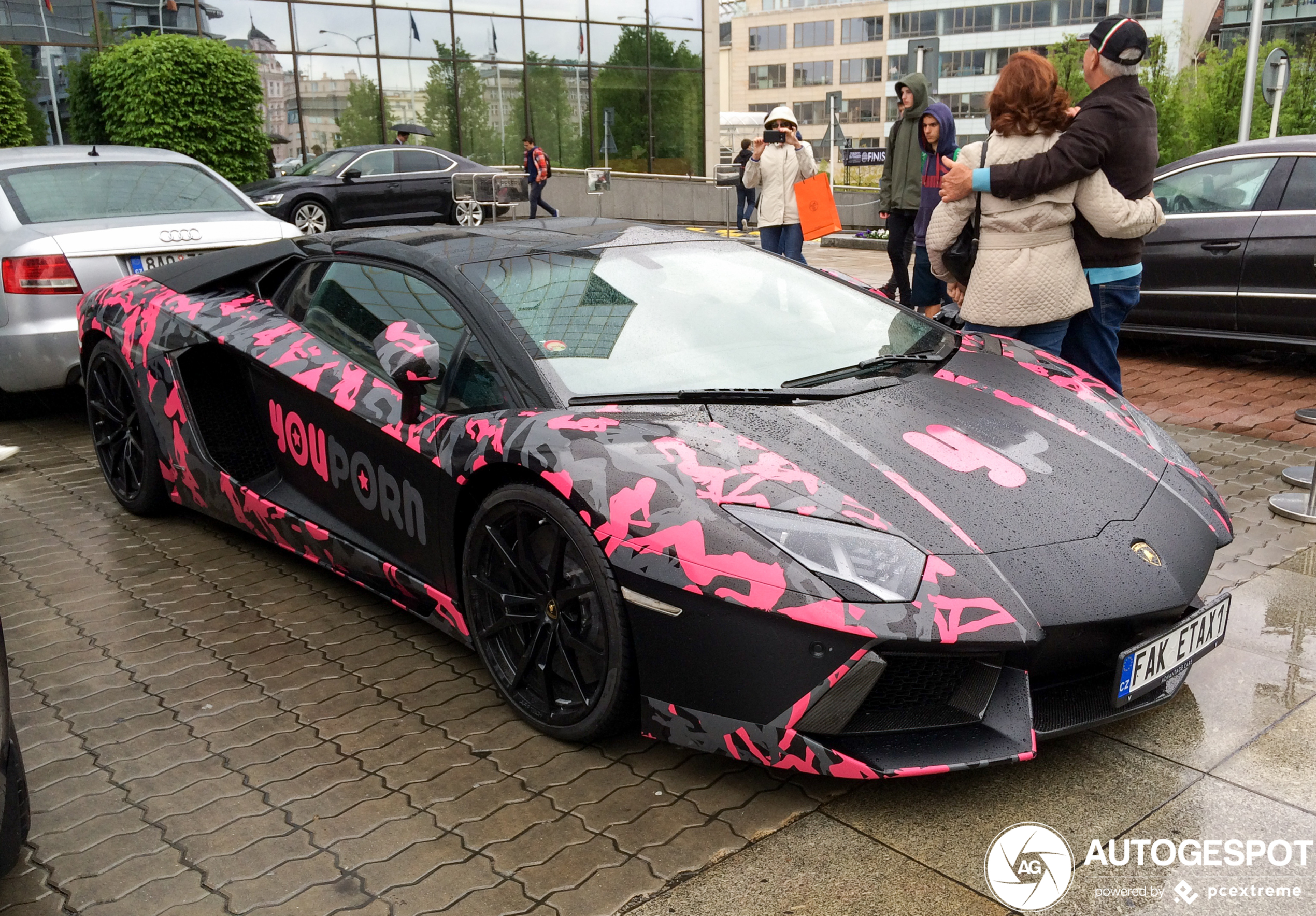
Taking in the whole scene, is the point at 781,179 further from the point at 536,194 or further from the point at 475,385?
the point at 536,194

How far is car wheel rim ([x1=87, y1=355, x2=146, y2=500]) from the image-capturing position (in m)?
4.66

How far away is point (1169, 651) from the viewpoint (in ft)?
8.80

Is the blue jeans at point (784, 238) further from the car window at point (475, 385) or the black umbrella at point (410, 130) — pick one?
the black umbrella at point (410, 130)

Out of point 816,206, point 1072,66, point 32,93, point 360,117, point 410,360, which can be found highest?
point 1072,66

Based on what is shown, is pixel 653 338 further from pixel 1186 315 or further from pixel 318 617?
pixel 1186 315

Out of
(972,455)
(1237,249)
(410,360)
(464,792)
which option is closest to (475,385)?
(410,360)

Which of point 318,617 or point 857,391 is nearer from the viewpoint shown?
point 857,391

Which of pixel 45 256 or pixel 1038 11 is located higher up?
pixel 1038 11

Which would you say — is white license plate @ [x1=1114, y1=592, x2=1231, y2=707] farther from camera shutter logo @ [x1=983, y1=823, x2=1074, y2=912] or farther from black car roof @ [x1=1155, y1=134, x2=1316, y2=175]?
black car roof @ [x1=1155, y1=134, x2=1316, y2=175]

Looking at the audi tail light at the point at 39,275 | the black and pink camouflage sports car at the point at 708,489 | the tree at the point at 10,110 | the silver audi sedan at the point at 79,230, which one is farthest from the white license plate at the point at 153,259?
the tree at the point at 10,110

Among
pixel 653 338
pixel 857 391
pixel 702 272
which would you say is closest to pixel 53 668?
pixel 653 338

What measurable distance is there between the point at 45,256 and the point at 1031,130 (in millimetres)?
4775

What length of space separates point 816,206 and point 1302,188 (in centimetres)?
351

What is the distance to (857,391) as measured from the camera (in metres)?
3.17
